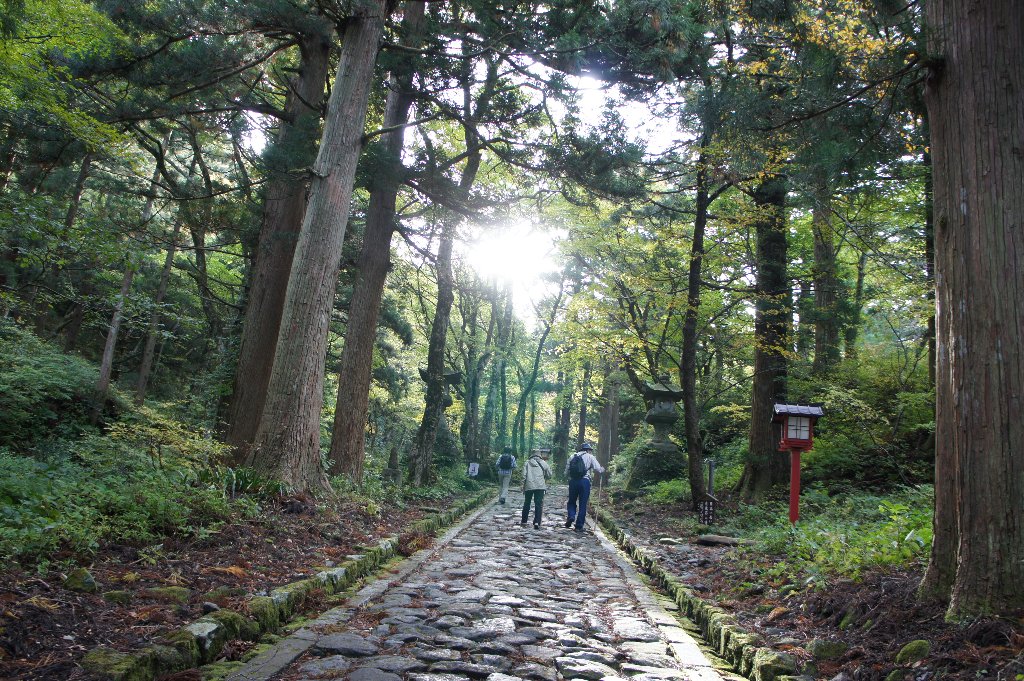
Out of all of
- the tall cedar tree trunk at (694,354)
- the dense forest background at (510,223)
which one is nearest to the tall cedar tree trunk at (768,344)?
the dense forest background at (510,223)

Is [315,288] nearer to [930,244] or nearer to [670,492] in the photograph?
[670,492]

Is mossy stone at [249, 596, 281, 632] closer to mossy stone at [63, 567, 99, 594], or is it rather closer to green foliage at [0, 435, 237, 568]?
mossy stone at [63, 567, 99, 594]

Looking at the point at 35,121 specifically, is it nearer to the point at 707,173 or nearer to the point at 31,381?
the point at 31,381

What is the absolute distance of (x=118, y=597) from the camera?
3.90 metres

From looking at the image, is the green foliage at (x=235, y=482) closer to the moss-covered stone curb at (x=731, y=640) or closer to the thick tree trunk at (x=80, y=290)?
the moss-covered stone curb at (x=731, y=640)

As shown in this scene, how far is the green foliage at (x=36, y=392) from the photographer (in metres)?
13.3

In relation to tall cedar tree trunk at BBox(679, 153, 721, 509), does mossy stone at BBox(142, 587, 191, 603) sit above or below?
below

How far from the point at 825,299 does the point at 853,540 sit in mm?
13644

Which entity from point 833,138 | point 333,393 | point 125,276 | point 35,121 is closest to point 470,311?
point 333,393

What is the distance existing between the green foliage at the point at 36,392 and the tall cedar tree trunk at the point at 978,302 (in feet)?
48.6

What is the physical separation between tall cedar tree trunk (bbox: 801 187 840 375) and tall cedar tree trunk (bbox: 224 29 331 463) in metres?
10.8

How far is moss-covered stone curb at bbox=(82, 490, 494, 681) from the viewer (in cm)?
303

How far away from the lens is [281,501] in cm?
802

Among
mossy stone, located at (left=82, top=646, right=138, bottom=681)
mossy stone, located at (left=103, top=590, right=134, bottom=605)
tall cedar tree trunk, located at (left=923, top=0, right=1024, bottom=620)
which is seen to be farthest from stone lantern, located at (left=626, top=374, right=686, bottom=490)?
mossy stone, located at (left=82, top=646, right=138, bottom=681)
